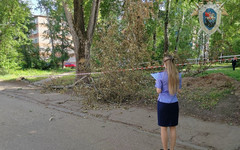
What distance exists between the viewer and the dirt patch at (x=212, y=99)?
591 centimetres

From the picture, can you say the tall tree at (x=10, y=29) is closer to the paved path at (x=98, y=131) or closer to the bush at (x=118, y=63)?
the bush at (x=118, y=63)

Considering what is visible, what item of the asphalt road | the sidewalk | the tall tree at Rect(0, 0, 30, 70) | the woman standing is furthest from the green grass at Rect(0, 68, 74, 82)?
the woman standing

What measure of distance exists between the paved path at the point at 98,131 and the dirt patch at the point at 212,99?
434mm

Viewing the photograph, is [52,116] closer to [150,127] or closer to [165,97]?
[150,127]

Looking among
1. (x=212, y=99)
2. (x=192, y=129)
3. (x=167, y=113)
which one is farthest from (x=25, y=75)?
(x=167, y=113)

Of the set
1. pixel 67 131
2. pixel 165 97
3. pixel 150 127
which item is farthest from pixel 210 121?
pixel 67 131

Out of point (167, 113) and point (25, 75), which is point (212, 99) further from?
point (25, 75)

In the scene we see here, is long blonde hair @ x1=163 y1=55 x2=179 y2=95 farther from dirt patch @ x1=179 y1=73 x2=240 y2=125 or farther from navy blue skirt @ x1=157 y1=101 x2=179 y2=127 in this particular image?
dirt patch @ x1=179 y1=73 x2=240 y2=125

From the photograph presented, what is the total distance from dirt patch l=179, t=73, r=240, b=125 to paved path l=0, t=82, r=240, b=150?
43 centimetres

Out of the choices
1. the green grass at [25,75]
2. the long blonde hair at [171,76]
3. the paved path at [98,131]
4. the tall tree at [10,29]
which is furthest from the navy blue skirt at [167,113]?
the tall tree at [10,29]

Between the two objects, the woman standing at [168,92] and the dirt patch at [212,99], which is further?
the dirt patch at [212,99]

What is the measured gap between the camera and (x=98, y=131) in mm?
5461

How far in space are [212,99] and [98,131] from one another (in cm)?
377

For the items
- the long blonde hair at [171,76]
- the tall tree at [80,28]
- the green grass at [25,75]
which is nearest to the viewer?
the long blonde hair at [171,76]
